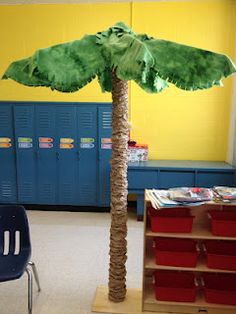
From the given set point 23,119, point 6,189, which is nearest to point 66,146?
point 23,119

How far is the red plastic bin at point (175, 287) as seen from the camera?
2.25m

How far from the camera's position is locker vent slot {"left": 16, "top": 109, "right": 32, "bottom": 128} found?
421cm

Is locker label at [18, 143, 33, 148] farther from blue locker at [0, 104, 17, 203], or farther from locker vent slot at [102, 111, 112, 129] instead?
locker vent slot at [102, 111, 112, 129]

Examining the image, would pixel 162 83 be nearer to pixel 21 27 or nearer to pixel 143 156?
pixel 143 156

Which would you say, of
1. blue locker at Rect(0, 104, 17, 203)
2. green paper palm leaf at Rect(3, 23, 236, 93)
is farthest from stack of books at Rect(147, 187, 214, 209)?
blue locker at Rect(0, 104, 17, 203)

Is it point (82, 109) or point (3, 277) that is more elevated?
point (82, 109)

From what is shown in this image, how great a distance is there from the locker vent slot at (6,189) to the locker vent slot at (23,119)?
35.4 inches

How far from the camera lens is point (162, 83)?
2.18 meters

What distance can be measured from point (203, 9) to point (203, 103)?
1.31m

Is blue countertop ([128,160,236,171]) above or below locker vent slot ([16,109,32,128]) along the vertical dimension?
below

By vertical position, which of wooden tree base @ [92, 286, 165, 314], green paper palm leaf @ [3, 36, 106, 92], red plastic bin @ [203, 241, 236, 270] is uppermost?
green paper palm leaf @ [3, 36, 106, 92]

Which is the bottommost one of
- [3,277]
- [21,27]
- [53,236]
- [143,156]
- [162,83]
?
[53,236]

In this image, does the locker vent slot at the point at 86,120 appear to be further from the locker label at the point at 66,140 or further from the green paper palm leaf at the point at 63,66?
the green paper palm leaf at the point at 63,66

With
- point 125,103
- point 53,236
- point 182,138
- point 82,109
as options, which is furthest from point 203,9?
point 53,236
